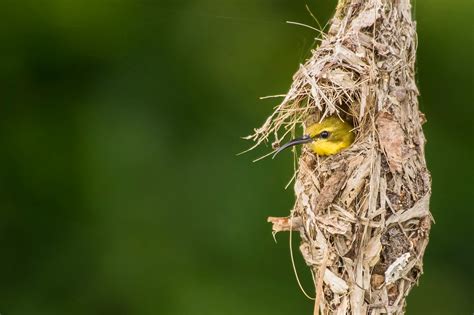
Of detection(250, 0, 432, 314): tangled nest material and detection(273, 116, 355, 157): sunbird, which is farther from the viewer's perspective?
detection(273, 116, 355, 157): sunbird

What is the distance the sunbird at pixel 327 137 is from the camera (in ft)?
11.3

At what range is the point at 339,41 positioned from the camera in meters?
3.38

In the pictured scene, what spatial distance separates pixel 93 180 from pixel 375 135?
3240 millimetres

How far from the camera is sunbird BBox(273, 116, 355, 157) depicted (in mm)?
3455

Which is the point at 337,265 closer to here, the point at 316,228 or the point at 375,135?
the point at 316,228

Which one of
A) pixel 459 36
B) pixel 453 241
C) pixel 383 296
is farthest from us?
pixel 453 241

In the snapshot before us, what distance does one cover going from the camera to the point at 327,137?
11.3ft

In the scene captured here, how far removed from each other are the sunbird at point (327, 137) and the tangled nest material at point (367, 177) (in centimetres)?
6

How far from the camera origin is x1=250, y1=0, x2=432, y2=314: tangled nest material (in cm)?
321

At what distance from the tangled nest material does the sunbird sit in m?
0.06

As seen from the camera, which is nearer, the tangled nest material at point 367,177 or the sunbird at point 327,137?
the tangled nest material at point 367,177

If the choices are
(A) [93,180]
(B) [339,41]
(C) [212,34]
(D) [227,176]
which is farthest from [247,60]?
(B) [339,41]

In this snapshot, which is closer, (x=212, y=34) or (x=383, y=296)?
(x=383, y=296)

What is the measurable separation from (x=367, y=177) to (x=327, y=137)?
29 centimetres
